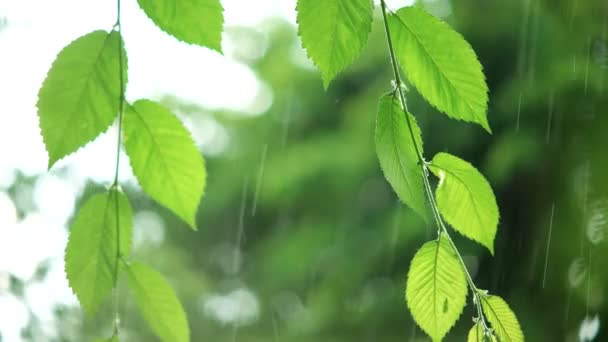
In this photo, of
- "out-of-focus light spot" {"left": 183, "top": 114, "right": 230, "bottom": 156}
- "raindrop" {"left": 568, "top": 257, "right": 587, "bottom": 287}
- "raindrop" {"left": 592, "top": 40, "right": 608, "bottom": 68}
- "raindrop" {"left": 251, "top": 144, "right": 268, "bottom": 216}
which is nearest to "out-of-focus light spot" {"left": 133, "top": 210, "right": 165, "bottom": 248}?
"out-of-focus light spot" {"left": 183, "top": 114, "right": 230, "bottom": 156}

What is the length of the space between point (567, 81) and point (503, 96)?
286mm

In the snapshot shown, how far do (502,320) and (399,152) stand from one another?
10 centimetres

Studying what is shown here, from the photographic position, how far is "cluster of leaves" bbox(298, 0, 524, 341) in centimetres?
32

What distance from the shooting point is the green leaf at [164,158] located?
1.17ft

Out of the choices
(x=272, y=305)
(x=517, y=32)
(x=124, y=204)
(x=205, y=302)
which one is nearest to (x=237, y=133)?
(x=272, y=305)

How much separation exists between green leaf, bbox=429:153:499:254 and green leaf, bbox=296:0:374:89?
3.0 inches

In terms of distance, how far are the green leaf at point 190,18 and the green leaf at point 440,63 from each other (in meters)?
0.08

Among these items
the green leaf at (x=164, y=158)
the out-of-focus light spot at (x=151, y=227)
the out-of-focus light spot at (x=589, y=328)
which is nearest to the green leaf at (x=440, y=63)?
the green leaf at (x=164, y=158)

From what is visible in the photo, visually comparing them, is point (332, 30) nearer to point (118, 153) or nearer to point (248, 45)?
point (118, 153)

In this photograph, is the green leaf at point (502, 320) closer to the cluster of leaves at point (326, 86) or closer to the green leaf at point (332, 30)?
the cluster of leaves at point (326, 86)

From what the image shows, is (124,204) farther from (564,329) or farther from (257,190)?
(257,190)

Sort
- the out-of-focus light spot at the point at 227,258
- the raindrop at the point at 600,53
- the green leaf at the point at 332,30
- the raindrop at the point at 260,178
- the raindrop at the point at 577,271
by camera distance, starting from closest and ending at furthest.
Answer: the green leaf at the point at 332,30
the raindrop at the point at 577,271
the raindrop at the point at 600,53
the raindrop at the point at 260,178
the out-of-focus light spot at the point at 227,258

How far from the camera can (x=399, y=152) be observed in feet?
1.11

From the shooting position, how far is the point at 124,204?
0.37 metres
